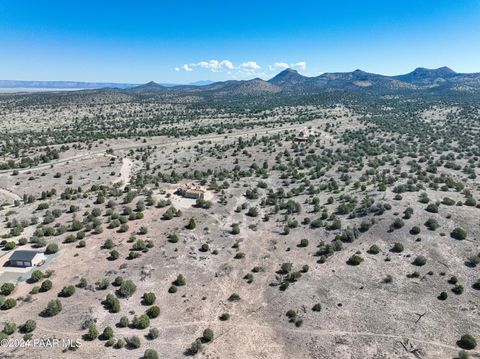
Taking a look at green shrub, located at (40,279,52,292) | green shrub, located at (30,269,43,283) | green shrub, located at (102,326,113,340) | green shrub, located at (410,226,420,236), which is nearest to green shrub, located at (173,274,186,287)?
green shrub, located at (102,326,113,340)

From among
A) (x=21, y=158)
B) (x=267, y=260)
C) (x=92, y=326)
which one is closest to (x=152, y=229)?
(x=267, y=260)

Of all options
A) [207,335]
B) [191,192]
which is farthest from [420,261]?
[191,192]

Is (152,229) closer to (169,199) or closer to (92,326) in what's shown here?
(169,199)

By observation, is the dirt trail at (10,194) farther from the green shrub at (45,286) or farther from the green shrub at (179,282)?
the green shrub at (179,282)

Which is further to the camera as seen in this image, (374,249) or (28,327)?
(374,249)

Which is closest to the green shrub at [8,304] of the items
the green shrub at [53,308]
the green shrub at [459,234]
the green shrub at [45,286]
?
the green shrub at [45,286]

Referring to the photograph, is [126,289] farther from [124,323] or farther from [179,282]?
[179,282]
